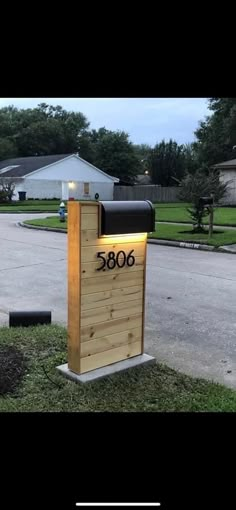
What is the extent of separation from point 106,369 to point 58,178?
123 feet

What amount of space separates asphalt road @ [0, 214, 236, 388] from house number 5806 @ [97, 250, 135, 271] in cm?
98

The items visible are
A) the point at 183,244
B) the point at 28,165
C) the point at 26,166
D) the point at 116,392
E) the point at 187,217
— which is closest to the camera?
the point at 116,392

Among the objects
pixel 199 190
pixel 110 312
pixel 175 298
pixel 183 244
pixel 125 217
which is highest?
pixel 199 190

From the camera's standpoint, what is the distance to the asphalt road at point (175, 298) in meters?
4.15

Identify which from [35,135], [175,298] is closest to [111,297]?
[175,298]

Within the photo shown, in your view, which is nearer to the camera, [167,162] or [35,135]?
[167,162]

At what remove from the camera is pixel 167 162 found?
45.8 m

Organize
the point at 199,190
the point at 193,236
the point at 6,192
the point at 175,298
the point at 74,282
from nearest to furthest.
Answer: the point at 74,282, the point at 175,298, the point at 193,236, the point at 199,190, the point at 6,192

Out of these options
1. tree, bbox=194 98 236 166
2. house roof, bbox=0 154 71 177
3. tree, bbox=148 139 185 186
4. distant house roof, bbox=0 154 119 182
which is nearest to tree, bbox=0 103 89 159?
distant house roof, bbox=0 154 119 182

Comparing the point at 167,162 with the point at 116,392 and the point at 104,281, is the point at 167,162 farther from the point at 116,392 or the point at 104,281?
the point at 116,392
